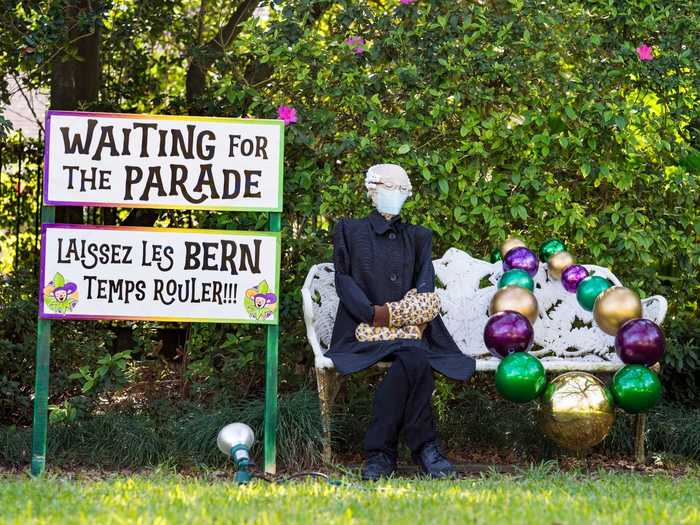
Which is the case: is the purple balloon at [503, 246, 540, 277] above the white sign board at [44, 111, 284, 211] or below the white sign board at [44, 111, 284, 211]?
below

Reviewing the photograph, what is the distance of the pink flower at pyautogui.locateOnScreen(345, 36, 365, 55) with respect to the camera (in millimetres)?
6066

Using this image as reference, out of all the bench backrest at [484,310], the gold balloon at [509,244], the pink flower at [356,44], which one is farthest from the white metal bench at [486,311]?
the pink flower at [356,44]

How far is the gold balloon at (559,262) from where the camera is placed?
5934 mm

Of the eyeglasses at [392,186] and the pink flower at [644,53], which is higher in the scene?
the pink flower at [644,53]

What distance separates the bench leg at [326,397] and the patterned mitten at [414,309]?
1.37ft

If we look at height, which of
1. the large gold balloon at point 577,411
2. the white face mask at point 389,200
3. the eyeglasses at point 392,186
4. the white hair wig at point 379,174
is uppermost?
the white hair wig at point 379,174

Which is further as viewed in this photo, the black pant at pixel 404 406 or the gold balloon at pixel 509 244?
the gold balloon at pixel 509 244

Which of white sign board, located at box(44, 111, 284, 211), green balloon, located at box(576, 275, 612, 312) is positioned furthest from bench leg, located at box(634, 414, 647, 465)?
white sign board, located at box(44, 111, 284, 211)

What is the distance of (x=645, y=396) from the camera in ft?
16.5

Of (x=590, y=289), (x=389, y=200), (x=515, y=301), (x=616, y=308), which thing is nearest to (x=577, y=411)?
(x=616, y=308)

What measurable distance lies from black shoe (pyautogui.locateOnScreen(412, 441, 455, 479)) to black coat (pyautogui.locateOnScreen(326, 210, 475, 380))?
42 cm

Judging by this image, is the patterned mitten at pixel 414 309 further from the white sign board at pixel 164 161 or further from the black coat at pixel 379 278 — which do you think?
the white sign board at pixel 164 161

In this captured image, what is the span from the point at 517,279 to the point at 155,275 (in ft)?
6.45

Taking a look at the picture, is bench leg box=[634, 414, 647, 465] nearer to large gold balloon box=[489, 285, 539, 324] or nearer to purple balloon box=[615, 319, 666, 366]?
purple balloon box=[615, 319, 666, 366]
